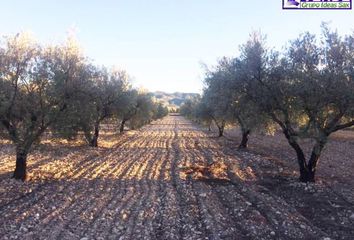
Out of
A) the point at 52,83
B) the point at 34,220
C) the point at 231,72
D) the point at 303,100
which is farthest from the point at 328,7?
the point at 34,220

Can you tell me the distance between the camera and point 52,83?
2134cm

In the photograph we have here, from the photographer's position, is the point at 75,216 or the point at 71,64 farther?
the point at 71,64

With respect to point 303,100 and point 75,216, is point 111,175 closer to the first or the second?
point 75,216

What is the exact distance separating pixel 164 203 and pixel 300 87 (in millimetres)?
8795

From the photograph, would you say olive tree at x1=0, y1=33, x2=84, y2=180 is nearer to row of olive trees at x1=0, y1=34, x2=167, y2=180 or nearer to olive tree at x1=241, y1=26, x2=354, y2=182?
row of olive trees at x1=0, y1=34, x2=167, y2=180

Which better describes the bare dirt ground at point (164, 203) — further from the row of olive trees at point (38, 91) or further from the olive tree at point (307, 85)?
the olive tree at point (307, 85)

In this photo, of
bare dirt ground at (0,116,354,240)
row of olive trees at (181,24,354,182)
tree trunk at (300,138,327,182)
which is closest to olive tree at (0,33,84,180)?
bare dirt ground at (0,116,354,240)

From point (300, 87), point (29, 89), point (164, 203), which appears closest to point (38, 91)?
point (29, 89)

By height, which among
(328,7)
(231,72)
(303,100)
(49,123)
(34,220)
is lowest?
(34,220)

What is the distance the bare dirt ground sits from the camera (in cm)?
1420

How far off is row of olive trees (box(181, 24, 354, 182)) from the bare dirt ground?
3.38 m

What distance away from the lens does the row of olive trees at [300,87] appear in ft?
63.8

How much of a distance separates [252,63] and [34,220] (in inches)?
541

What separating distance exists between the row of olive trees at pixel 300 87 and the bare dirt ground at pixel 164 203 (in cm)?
338
